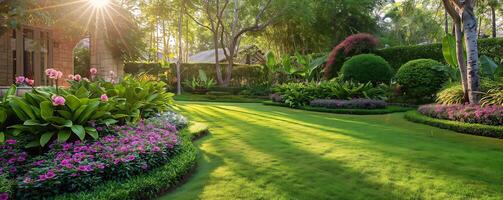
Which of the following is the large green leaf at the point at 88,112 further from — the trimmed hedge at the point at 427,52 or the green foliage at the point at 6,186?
the trimmed hedge at the point at 427,52

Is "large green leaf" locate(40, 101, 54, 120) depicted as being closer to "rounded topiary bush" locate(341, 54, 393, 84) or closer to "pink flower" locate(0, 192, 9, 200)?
"pink flower" locate(0, 192, 9, 200)

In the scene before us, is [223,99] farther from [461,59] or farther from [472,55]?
[472,55]

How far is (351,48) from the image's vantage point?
16781mm

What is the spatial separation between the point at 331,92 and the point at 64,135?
1065cm

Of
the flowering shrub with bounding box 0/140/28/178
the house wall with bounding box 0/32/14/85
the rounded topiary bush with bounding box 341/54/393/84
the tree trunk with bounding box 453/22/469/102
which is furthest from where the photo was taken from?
the rounded topiary bush with bounding box 341/54/393/84

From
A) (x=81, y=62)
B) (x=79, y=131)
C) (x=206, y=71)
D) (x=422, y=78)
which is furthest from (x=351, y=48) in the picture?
(x=81, y=62)

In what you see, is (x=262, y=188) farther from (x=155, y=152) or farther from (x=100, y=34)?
(x=100, y=34)

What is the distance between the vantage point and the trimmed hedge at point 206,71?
77.9 ft

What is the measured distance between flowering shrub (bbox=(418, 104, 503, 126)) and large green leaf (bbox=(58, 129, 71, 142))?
7529 mm

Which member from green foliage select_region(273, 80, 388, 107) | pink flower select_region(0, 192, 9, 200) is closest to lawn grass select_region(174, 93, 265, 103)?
green foliage select_region(273, 80, 388, 107)

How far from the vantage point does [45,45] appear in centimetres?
1324

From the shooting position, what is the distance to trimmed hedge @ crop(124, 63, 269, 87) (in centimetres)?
2373

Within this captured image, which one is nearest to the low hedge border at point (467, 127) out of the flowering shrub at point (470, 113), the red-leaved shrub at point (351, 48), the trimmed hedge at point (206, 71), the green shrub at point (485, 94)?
the flowering shrub at point (470, 113)

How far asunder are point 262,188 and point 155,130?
8.01ft
